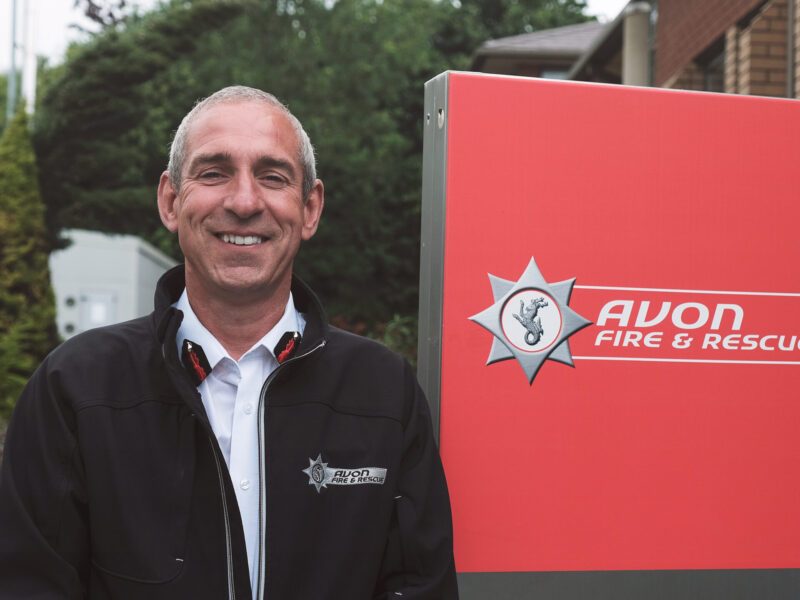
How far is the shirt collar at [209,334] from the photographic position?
7.02ft

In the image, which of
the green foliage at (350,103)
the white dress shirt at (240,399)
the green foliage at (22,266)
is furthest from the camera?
the green foliage at (350,103)

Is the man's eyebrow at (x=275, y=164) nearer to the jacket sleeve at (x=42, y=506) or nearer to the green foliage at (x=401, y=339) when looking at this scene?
the jacket sleeve at (x=42, y=506)

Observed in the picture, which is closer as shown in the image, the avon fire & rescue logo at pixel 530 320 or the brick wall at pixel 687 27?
the avon fire & rescue logo at pixel 530 320

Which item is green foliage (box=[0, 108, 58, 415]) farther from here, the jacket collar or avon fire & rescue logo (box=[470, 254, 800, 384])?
avon fire & rescue logo (box=[470, 254, 800, 384])

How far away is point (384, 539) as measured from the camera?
2.10m

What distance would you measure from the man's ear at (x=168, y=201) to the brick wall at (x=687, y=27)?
19.1ft

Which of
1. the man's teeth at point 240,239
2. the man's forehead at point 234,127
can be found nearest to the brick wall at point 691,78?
the man's forehead at point 234,127

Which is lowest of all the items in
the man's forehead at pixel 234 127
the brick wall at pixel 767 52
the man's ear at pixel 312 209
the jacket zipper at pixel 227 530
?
the jacket zipper at pixel 227 530

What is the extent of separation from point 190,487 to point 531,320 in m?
0.89

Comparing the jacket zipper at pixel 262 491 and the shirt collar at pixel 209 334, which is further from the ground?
the shirt collar at pixel 209 334

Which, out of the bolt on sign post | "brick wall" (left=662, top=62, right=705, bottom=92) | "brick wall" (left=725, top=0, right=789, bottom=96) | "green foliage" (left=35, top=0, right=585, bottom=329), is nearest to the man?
the bolt on sign post

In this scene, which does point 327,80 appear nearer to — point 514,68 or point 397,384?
point 514,68

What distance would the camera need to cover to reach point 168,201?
226 cm

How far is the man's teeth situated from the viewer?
2115 mm
